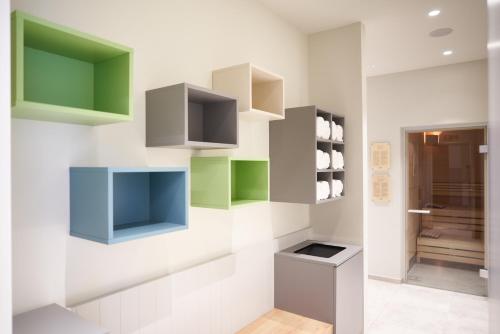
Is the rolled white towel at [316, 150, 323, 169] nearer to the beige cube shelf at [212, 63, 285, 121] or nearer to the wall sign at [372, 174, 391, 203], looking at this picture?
the beige cube shelf at [212, 63, 285, 121]

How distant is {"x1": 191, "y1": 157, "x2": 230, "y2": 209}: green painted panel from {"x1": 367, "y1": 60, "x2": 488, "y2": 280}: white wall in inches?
129

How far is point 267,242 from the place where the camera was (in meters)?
2.54

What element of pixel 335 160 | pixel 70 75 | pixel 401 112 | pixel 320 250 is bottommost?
pixel 320 250

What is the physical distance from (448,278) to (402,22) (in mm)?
3185

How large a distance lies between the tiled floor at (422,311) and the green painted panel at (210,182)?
6.84ft

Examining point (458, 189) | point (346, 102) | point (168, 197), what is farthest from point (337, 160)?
point (458, 189)

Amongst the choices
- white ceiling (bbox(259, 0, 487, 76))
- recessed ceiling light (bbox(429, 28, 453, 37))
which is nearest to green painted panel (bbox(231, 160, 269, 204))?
white ceiling (bbox(259, 0, 487, 76))

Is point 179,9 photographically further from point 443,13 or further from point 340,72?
point 443,13

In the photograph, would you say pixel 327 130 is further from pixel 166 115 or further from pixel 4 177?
pixel 4 177

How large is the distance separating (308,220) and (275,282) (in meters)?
0.80

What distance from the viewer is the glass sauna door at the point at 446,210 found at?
3.97m

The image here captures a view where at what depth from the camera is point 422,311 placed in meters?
3.54

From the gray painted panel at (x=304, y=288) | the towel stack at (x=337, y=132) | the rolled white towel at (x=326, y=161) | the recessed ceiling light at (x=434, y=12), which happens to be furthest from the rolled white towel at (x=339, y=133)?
the recessed ceiling light at (x=434, y=12)

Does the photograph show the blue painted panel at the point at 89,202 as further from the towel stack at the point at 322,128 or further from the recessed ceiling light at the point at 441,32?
the recessed ceiling light at the point at 441,32
